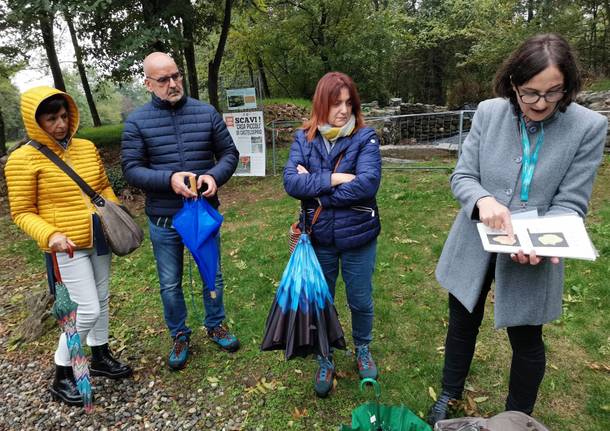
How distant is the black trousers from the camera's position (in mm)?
2049

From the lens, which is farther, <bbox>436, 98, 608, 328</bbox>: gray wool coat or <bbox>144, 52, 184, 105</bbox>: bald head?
<bbox>144, 52, 184, 105</bbox>: bald head

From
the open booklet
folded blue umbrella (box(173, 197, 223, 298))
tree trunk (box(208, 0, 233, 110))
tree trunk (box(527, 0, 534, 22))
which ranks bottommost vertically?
folded blue umbrella (box(173, 197, 223, 298))

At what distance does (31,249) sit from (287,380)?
5.17 m

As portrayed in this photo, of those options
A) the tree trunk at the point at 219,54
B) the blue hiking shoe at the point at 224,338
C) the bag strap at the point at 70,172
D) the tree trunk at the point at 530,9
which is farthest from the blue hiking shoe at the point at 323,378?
the tree trunk at the point at 530,9

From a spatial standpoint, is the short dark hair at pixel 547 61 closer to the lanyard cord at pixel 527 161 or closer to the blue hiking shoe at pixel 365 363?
the lanyard cord at pixel 527 161

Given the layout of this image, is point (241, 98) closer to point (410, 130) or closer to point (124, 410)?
point (410, 130)

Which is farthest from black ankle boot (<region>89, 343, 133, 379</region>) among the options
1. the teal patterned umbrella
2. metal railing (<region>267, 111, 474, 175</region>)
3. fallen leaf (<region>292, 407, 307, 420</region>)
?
metal railing (<region>267, 111, 474, 175</region>)

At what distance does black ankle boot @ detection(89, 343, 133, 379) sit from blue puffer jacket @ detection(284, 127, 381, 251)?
1757 mm

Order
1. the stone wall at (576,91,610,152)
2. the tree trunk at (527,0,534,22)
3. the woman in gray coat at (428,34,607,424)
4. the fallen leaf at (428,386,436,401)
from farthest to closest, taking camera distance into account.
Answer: the tree trunk at (527,0,534,22), the stone wall at (576,91,610,152), the fallen leaf at (428,386,436,401), the woman in gray coat at (428,34,607,424)

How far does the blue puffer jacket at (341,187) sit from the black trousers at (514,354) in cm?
65

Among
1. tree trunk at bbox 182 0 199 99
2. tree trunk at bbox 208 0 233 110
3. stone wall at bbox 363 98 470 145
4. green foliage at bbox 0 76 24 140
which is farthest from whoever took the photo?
green foliage at bbox 0 76 24 140

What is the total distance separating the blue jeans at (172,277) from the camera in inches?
114

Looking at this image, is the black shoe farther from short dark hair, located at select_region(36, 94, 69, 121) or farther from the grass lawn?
short dark hair, located at select_region(36, 94, 69, 121)

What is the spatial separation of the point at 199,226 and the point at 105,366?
1.28 meters
